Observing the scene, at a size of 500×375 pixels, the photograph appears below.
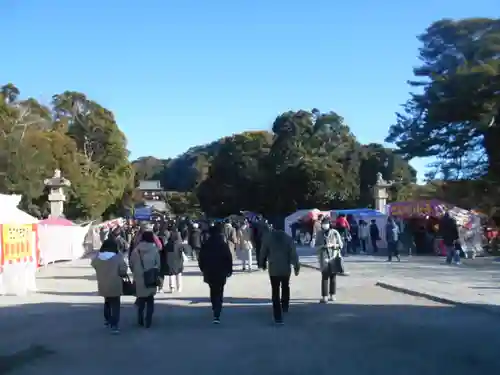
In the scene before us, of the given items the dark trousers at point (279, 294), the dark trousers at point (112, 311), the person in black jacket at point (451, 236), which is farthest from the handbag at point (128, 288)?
the person in black jacket at point (451, 236)

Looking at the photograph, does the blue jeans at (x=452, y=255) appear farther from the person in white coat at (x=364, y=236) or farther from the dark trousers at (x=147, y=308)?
the dark trousers at (x=147, y=308)

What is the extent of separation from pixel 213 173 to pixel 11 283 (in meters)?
62.4

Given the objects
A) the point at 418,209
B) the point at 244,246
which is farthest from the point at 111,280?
the point at 418,209

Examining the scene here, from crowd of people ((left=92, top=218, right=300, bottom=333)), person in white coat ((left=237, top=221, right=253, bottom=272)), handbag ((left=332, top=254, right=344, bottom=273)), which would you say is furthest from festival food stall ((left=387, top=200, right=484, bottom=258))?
crowd of people ((left=92, top=218, right=300, bottom=333))

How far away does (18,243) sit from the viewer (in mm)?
17328

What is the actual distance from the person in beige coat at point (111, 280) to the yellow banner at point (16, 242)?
21.8 feet

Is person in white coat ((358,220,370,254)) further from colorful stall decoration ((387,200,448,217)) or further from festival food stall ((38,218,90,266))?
festival food stall ((38,218,90,266))

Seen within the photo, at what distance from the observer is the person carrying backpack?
13.4m

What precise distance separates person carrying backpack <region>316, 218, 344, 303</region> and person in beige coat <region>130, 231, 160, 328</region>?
3839 millimetres

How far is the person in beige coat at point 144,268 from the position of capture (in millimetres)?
10711

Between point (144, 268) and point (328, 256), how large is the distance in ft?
13.8

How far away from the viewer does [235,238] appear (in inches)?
930

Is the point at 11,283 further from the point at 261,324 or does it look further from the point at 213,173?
the point at 213,173

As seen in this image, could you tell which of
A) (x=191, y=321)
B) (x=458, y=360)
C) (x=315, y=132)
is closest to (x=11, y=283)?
(x=191, y=321)
